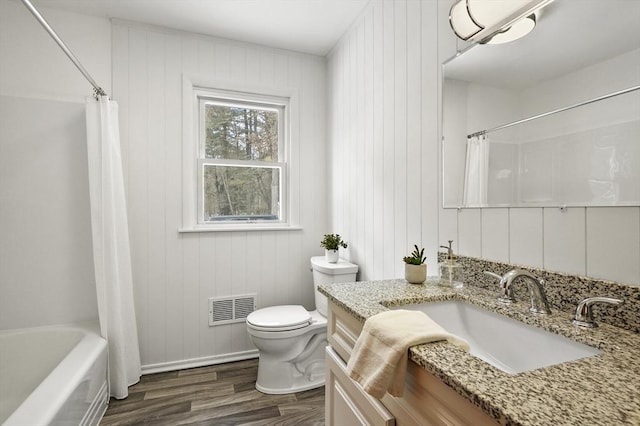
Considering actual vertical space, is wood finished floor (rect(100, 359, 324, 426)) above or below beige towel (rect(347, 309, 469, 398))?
below

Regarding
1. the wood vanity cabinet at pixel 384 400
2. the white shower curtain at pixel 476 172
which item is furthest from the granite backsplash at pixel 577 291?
the wood vanity cabinet at pixel 384 400

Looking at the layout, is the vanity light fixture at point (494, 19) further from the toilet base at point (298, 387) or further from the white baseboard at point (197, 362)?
the white baseboard at point (197, 362)

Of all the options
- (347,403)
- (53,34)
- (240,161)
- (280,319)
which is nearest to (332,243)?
(280,319)

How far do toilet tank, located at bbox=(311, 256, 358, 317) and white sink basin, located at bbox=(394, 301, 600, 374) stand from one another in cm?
108

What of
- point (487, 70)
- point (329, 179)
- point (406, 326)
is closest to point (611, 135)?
point (487, 70)

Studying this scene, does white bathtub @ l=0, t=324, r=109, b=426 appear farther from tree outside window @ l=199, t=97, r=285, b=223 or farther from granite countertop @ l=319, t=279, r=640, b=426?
granite countertop @ l=319, t=279, r=640, b=426

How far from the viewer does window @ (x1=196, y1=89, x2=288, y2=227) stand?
2516 mm

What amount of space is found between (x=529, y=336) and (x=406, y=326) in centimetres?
38

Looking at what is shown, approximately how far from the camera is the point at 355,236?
228cm

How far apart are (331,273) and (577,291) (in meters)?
1.44

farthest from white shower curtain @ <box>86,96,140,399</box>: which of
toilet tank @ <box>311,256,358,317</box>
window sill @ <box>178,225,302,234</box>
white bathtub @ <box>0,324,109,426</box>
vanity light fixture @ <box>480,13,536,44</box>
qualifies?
vanity light fixture @ <box>480,13,536,44</box>

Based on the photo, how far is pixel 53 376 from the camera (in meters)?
1.41

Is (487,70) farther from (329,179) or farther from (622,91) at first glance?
(329,179)

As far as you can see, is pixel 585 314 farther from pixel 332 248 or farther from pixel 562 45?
pixel 332 248
